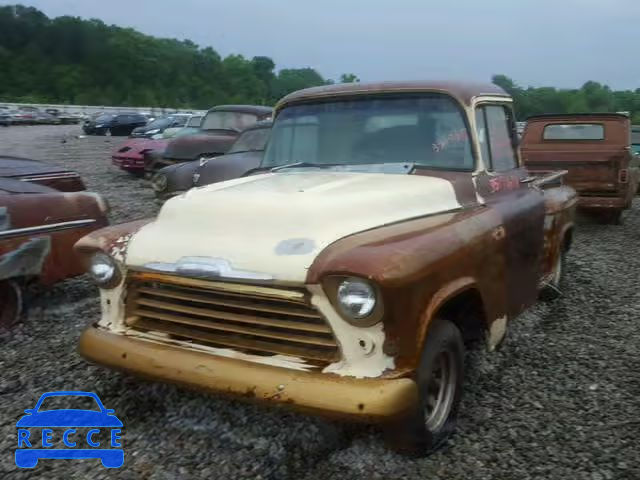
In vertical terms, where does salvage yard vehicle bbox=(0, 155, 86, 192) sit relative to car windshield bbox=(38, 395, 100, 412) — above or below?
above

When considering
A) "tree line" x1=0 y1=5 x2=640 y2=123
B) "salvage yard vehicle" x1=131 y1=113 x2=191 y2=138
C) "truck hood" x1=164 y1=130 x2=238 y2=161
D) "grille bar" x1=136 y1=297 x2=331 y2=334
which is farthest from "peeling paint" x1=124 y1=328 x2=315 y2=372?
"tree line" x1=0 y1=5 x2=640 y2=123

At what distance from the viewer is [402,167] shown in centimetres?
393

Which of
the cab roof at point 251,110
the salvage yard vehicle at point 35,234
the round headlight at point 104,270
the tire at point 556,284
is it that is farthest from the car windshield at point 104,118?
the round headlight at point 104,270

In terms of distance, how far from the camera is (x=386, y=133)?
4.07 m

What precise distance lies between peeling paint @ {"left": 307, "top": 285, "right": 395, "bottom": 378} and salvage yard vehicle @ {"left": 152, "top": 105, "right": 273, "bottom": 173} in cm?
915

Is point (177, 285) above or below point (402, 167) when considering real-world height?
below

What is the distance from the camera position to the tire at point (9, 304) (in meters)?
4.80

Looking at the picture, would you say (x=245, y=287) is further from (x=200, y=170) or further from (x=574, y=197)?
(x=200, y=170)

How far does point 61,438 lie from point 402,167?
239 centimetres

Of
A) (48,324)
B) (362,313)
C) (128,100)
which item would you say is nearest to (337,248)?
(362,313)

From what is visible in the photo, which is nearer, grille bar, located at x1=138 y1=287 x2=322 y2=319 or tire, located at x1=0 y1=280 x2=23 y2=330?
grille bar, located at x1=138 y1=287 x2=322 y2=319

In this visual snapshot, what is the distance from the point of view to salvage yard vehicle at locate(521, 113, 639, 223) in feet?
30.6

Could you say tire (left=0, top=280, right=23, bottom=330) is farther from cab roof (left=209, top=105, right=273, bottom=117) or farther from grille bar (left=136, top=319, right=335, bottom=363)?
cab roof (left=209, top=105, right=273, bottom=117)

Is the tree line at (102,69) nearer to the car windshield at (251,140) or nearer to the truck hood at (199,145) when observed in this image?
the truck hood at (199,145)
